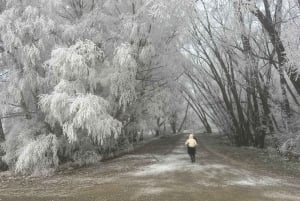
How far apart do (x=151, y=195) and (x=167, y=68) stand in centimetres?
1140

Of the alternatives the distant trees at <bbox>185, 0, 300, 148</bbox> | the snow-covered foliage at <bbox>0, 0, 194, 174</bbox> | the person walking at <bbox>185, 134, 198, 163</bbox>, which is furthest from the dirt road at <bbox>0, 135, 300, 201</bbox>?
the distant trees at <bbox>185, 0, 300, 148</bbox>

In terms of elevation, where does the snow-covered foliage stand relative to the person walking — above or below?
above

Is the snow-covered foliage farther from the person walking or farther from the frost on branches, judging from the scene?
the person walking

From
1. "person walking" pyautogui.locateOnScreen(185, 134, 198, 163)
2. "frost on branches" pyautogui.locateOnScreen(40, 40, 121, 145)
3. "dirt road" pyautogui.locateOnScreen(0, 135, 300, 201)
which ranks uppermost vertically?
"frost on branches" pyautogui.locateOnScreen(40, 40, 121, 145)

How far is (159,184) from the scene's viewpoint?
11375 millimetres

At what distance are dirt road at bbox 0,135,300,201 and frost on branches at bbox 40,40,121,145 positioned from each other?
5.55ft

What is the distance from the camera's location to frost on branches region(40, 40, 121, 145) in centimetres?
1470

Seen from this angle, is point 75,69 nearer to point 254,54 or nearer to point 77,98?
point 77,98

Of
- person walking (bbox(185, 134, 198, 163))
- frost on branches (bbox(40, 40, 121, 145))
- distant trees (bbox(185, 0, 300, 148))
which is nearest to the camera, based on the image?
distant trees (bbox(185, 0, 300, 148))

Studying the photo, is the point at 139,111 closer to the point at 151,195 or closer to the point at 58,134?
the point at 58,134

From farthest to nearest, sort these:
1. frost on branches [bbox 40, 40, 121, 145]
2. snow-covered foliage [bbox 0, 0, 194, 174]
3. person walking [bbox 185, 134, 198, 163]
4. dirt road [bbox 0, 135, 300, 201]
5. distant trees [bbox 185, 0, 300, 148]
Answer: snow-covered foliage [bbox 0, 0, 194, 174] < person walking [bbox 185, 134, 198, 163] < frost on branches [bbox 40, 40, 121, 145] < distant trees [bbox 185, 0, 300, 148] < dirt road [bbox 0, 135, 300, 201]

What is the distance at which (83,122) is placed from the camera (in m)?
14.6

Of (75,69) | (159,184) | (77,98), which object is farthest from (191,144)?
(75,69)

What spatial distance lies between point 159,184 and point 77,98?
208 inches
